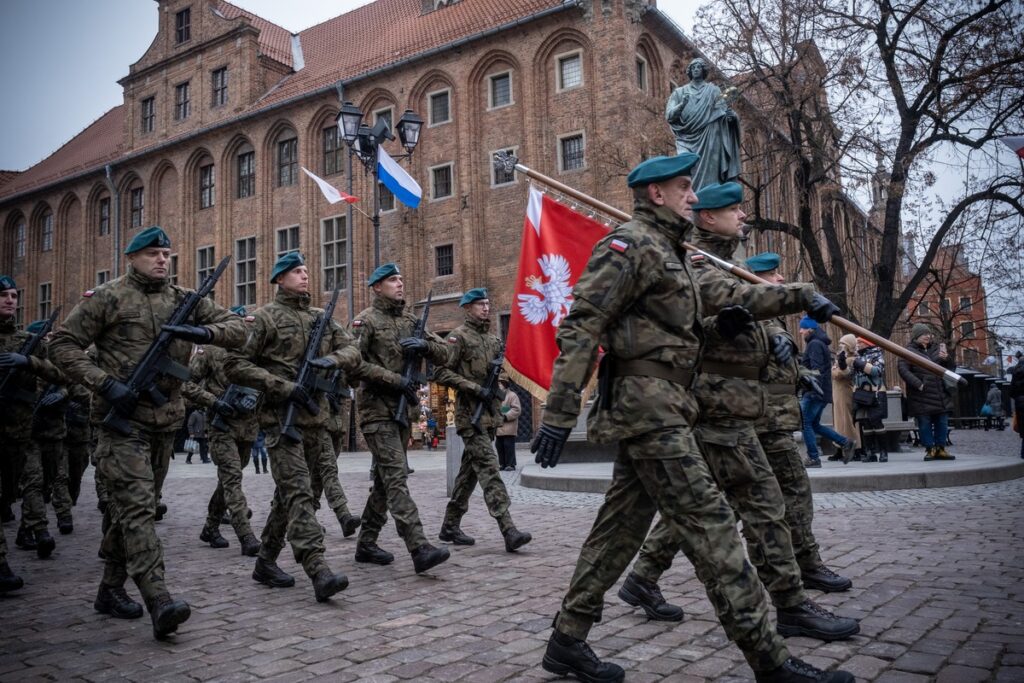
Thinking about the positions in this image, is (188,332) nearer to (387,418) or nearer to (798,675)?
(387,418)

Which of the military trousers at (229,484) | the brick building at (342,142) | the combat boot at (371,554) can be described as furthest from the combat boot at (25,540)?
the brick building at (342,142)

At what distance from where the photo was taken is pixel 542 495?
34.6ft

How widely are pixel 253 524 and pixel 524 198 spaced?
19.2 m

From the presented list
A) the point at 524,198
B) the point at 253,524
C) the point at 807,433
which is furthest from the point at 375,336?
the point at 524,198

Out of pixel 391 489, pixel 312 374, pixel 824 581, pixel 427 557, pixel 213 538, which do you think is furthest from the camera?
pixel 213 538

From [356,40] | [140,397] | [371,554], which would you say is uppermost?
[356,40]

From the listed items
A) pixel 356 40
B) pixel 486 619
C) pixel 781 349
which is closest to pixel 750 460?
pixel 781 349

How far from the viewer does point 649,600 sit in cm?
443

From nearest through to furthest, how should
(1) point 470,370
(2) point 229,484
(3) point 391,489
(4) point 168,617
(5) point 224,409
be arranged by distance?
1. (4) point 168,617
2. (3) point 391,489
3. (1) point 470,370
4. (2) point 229,484
5. (5) point 224,409

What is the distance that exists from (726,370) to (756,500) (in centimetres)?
65

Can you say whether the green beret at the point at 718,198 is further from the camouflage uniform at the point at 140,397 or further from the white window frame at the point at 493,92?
the white window frame at the point at 493,92

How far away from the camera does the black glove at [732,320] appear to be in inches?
142

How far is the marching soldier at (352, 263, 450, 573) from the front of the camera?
5.86 metres

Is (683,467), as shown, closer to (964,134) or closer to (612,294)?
(612,294)
